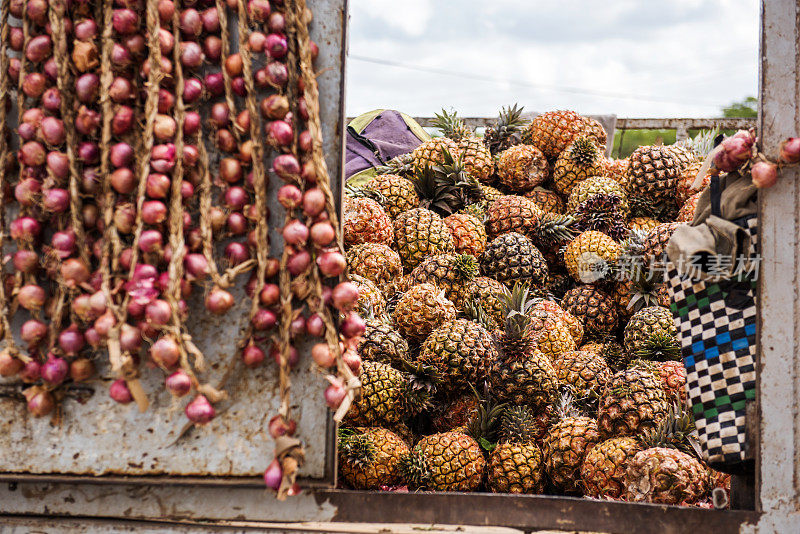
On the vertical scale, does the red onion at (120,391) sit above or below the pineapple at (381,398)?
above

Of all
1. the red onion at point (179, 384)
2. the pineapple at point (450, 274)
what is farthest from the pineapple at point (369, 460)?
the red onion at point (179, 384)

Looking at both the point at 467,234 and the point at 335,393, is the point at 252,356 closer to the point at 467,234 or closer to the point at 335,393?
the point at 335,393

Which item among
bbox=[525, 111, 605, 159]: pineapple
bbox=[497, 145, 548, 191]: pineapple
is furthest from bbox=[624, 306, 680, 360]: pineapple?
bbox=[525, 111, 605, 159]: pineapple

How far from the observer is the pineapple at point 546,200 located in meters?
4.54

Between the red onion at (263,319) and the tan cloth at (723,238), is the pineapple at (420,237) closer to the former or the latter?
the tan cloth at (723,238)

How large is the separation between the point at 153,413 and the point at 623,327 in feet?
10.1

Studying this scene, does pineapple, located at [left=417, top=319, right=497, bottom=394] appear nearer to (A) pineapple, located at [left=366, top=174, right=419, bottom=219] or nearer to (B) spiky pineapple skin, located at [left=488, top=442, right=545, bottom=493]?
(B) spiky pineapple skin, located at [left=488, top=442, right=545, bottom=493]

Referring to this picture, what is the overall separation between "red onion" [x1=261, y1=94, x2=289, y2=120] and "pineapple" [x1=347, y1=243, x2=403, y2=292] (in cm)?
189

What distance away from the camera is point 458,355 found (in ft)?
9.84

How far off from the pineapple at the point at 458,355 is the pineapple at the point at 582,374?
455mm

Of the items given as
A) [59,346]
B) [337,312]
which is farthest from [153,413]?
[337,312]

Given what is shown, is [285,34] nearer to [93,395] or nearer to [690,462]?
[93,395]

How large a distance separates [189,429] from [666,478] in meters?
1.86

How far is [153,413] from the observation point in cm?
186
